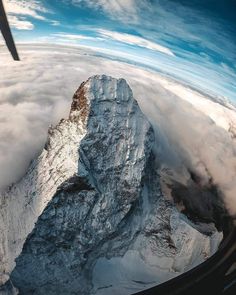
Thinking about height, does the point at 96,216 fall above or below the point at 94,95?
below

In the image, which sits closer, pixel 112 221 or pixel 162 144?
pixel 112 221

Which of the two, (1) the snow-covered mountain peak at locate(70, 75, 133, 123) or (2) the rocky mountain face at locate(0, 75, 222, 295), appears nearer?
(2) the rocky mountain face at locate(0, 75, 222, 295)

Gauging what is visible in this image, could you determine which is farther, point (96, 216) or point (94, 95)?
point (94, 95)

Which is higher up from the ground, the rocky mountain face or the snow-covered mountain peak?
the snow-covered mountain peak

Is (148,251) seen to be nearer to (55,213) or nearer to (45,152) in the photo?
(55,213)

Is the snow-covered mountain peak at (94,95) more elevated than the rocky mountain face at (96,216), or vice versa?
the snow-covered mountain peak at (94,95)

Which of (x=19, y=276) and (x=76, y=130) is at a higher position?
(x=76, y=130)

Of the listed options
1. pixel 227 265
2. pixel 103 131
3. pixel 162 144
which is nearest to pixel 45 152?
pixel 103 131

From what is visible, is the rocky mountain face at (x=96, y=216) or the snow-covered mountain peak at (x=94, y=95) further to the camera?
the snow-covered mountain peak at (x=94, y=95)
